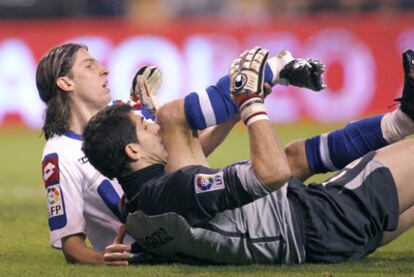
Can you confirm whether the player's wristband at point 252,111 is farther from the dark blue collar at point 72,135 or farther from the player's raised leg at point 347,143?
the dark blue collar at point 72,135

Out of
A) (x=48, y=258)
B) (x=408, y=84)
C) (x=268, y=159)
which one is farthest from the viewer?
(x=48, y=258)

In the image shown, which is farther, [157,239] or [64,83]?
[64,83]

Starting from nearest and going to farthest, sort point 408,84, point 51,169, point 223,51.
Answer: point 408,84 < point 51,169 < point 223,51

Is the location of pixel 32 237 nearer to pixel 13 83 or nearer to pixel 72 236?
pixel 72 236

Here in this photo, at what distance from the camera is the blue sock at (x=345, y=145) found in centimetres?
637

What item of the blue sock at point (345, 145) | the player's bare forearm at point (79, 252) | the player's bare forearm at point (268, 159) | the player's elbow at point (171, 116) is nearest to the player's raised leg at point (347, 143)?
the blue sock at point (345, 145)

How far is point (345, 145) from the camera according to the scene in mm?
6383

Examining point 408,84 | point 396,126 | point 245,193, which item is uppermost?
point 408,84

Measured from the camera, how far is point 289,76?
6148 mm

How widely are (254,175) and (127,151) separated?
701 millimetres

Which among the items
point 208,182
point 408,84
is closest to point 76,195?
point 208,182

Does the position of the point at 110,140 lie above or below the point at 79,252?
above

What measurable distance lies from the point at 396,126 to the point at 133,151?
152 centimetres

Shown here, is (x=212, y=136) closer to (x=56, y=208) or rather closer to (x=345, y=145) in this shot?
(x=345, y=145)
